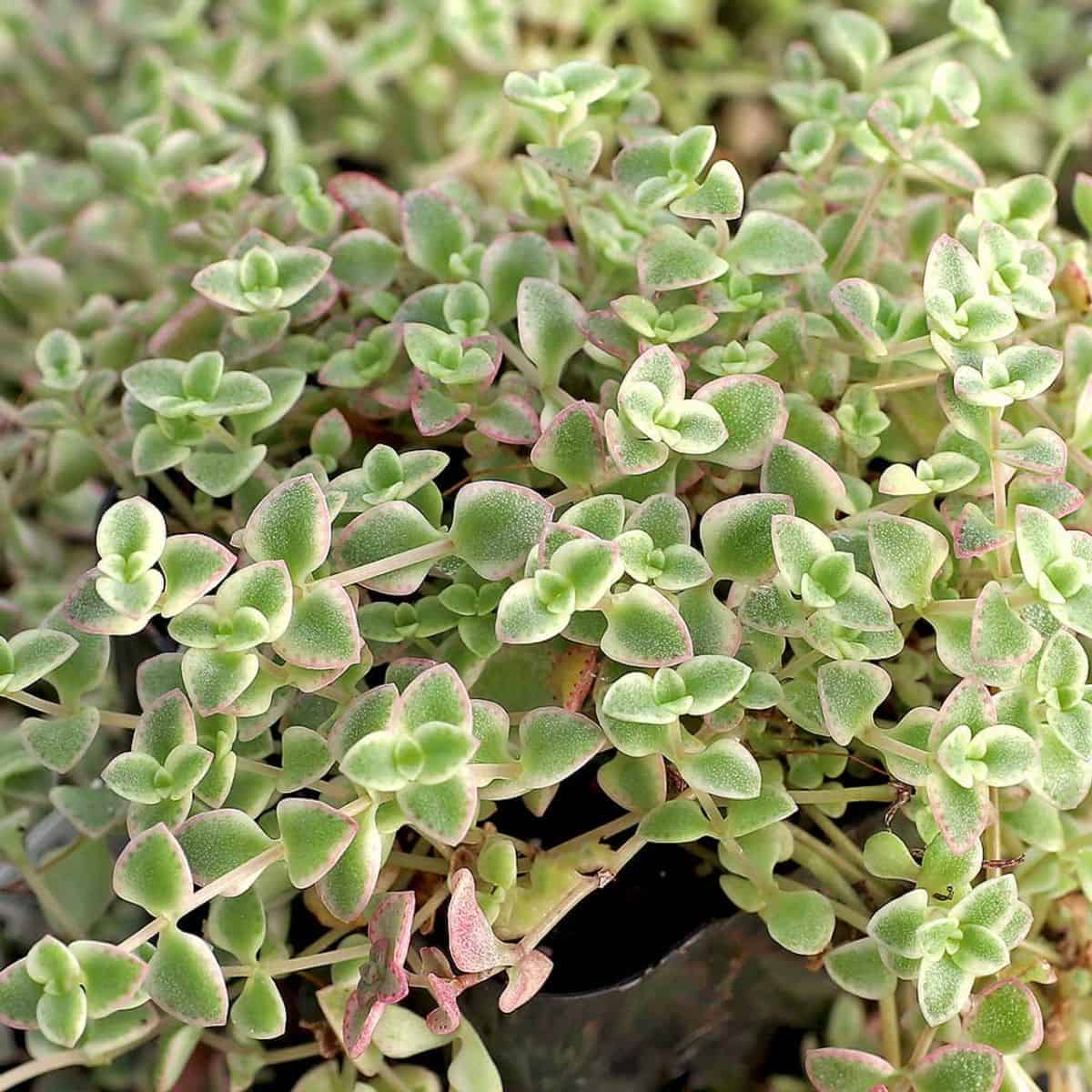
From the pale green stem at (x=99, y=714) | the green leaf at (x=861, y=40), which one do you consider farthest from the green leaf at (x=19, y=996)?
the green leaf at (x=861, y=40)

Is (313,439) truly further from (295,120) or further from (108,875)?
(295,120)

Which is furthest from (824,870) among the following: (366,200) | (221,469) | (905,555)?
(366,200)

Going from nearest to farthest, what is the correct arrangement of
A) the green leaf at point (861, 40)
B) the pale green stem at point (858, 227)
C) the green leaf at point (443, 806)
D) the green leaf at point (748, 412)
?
the green leaf at point (443, 806) < the green leaf at point (748, 412) < the pale green stem at point (858, 227) < the green leaf at point (861, 40)

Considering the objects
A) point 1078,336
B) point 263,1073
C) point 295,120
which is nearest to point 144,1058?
point 263,1073

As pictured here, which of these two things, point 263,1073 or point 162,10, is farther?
point 162,10

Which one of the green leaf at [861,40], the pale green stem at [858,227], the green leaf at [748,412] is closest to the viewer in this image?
the green leaf at [748,412]

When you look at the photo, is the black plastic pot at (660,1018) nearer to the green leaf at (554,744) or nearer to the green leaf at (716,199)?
the green leaf at (554,744)

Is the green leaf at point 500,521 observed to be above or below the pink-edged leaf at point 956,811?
above
